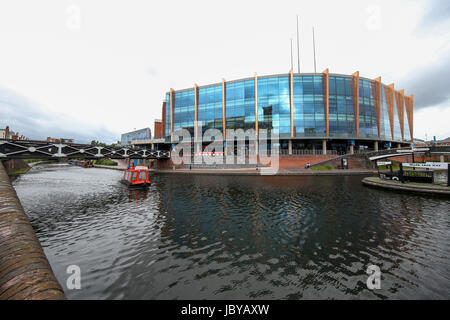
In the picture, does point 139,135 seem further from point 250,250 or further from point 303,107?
point 250,250

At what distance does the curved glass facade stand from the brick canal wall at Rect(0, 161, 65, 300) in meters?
50.0

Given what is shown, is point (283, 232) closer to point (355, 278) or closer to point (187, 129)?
point (355, 278)

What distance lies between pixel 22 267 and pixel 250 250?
655cm

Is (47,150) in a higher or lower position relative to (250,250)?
higher

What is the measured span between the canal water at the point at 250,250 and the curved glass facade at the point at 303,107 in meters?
39.0

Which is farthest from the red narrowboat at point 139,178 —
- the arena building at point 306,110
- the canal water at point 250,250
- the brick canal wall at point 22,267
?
the arena building at point 306,110

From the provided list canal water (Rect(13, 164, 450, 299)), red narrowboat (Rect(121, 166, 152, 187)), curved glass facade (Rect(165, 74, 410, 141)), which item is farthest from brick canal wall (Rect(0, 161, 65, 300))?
curved glass facade (Rect(165, 74, 410, 141))

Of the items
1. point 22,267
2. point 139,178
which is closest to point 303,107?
point 139,178

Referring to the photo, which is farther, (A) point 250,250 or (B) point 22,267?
(A) point 250,250

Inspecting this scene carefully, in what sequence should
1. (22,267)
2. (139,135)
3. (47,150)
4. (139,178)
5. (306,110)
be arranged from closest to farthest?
1. (22,267)
2. (139,178)
3. (47,150)
4. (306,110)
5. (139,135)

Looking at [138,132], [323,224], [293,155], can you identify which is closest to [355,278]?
[323,224]

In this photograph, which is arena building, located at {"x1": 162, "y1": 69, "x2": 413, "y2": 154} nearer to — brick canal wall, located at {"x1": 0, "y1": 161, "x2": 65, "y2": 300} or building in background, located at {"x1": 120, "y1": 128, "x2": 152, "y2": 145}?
building in background, located at {"x1": 120, "y1": 128, "x2": 152, "y2": 145}

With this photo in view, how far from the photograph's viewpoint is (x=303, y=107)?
49.2m

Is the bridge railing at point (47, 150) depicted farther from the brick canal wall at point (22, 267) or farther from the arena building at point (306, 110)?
the arena building at point (306, 110)
